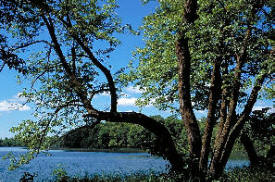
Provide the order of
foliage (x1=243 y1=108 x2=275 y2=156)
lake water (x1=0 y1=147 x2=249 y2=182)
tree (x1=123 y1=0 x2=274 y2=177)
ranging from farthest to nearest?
foliage (x1=243 y1=108 x2=275 y2=156)
lake water (x1=0 y1=147 x2=249 y2=182)
tree (x1=123 y1=0 x2=274 y2=177)

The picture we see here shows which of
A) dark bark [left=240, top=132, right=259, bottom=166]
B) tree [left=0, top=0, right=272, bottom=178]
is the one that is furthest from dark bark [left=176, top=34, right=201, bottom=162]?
dark bark [left=240, top=132, right=259, bottom=166]

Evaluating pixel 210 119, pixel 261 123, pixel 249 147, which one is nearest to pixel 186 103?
pixel 210 119

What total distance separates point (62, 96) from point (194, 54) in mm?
7119

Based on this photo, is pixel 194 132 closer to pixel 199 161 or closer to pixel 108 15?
pixel 199 161

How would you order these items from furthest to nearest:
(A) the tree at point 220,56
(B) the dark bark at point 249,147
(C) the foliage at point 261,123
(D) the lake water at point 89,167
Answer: (B) the dark bark at point 249,147 → (C) the foliage at point 261,123 → (D) the lake water at point 89,167 → (A) the tree at point 220,56

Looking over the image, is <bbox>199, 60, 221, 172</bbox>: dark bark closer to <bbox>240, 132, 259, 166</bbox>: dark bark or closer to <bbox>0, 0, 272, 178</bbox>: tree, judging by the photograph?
<bbox>0, 0, 272, 178</bbox>: tree

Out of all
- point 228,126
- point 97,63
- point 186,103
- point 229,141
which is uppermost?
point 97,63

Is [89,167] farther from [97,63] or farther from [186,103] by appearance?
[186,103]

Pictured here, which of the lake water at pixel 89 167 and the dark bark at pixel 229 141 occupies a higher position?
the dark bark at pixel 229 141

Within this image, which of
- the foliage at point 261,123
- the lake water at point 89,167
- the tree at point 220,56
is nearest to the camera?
the tree at point 220,56

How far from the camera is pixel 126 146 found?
150m

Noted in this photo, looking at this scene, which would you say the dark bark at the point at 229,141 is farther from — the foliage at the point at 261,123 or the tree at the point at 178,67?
the foliage at the point at 261,123

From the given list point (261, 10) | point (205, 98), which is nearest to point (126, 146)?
point (205, 98)

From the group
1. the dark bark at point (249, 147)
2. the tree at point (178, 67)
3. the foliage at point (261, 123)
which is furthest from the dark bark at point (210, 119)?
the dark bark at point (249, 147)
